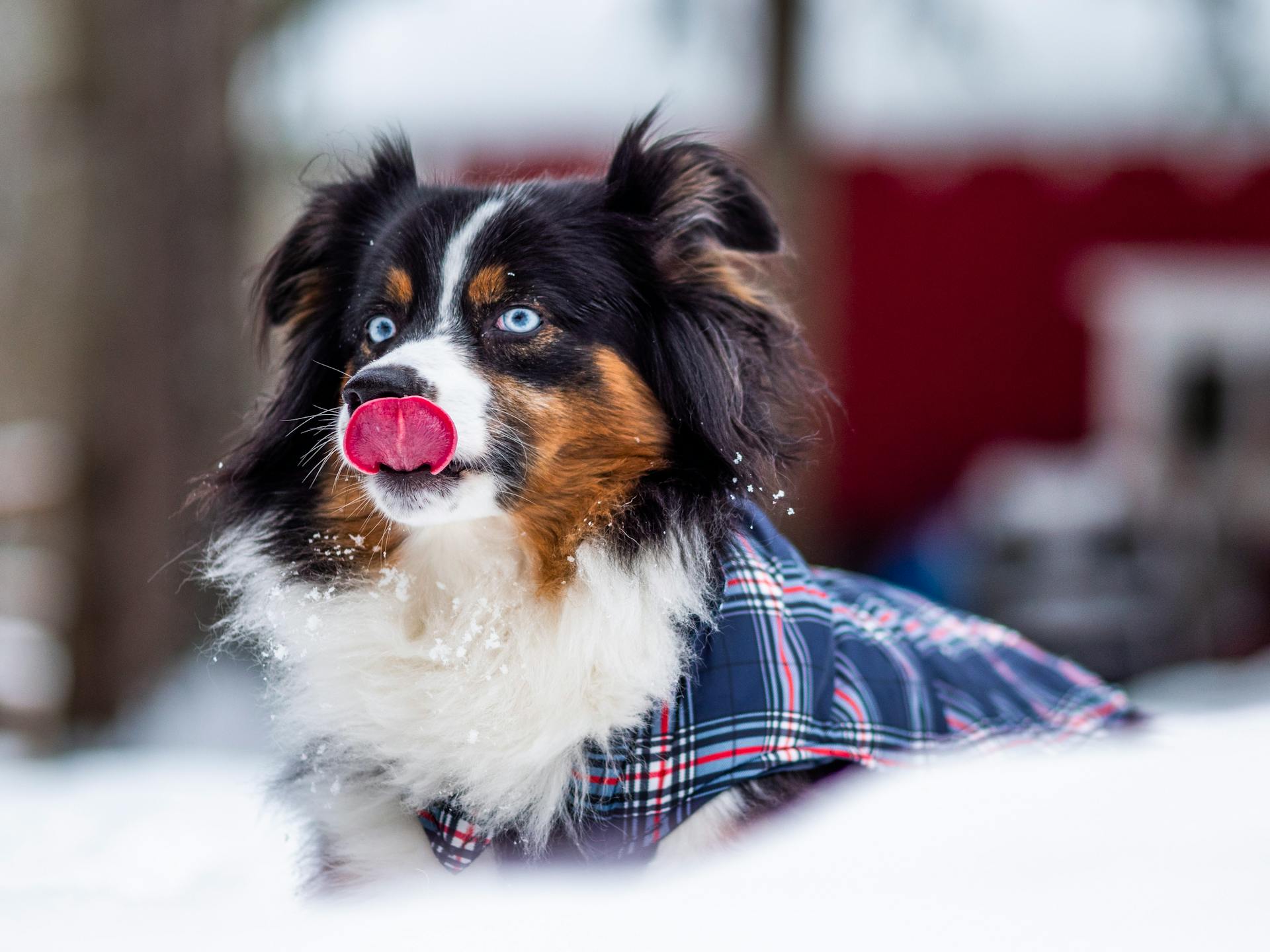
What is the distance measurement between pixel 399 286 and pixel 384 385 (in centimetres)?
46

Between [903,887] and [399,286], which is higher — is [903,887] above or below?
below

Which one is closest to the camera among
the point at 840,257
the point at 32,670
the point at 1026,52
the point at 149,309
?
the point at 149,309

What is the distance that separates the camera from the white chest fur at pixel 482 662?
1.99m

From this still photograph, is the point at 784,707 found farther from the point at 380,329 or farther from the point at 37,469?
the point at 37,469

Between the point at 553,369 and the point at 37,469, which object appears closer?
the point at 553,369

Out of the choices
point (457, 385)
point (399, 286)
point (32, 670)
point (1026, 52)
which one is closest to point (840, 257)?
point (1026, 52)

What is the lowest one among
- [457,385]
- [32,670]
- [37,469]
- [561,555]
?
[32,670]

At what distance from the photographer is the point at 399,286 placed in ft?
7.45

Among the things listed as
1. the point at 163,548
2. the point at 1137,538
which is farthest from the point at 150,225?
the point at 1137,538

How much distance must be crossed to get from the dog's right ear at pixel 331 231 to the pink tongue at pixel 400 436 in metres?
0.70

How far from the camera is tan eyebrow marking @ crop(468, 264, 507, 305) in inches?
85.3

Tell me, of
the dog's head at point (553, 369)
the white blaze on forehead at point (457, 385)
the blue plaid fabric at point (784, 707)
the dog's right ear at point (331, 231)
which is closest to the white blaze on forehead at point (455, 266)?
the dog's head at point (553, 369)

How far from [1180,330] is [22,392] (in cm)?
1237

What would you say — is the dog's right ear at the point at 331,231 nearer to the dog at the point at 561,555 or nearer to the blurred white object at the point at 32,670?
the dog at the point at 561,555
